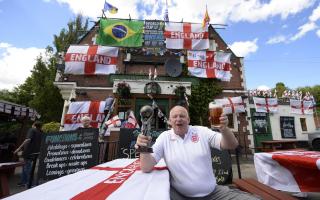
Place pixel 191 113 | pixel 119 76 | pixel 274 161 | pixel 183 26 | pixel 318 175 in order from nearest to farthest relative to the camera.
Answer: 1. pixel 318 175
2. pixel 274 161
3. pixel 119 76
4. pixel 191 113
5. pixel 183 26

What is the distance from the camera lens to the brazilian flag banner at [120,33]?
1354 centimetres

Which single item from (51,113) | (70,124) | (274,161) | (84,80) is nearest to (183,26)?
(84,80)

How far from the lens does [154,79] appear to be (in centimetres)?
1103

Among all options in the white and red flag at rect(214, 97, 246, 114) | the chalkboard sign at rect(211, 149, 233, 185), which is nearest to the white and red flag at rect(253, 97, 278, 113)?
the white and red flag at rect(214, 97, 246, 114)

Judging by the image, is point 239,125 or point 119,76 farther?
point 239,125

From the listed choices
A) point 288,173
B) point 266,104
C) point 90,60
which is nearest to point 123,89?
point 90,60

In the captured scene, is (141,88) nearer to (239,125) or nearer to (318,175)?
(239,125)

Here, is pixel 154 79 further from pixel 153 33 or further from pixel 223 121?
pixel 223 121

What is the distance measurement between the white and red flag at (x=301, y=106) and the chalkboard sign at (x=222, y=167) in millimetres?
13904

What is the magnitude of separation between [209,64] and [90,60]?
728cm

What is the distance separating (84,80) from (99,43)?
2523 millimetres

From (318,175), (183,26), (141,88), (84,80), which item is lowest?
(318,175)

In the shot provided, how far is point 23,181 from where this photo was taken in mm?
5895

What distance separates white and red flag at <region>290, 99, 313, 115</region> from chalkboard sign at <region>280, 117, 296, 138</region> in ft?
2.39
